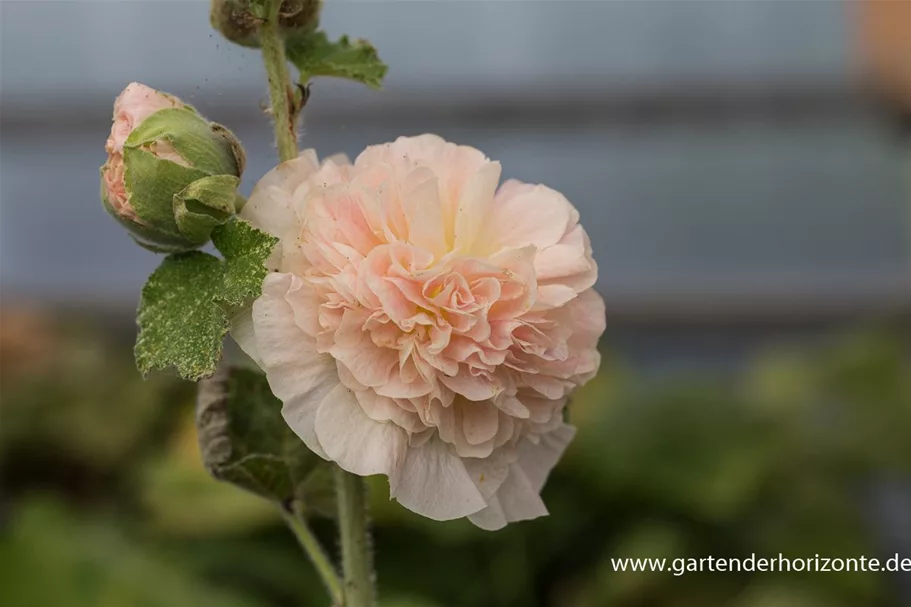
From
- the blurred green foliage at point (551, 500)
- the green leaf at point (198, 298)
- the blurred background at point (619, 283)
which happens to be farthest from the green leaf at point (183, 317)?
the blurred background at point (619, 283)

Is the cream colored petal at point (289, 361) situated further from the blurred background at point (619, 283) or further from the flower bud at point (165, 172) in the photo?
the blurred background at point (619, 283)

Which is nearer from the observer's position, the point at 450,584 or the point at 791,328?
the point at 450,584

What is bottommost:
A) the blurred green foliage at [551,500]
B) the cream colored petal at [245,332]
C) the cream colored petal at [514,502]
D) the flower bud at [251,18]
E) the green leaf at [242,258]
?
the cream colored petal at [514,502]

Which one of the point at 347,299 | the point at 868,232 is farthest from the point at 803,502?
the point at 347,299

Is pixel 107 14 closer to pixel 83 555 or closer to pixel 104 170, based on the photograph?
pixel 83 555

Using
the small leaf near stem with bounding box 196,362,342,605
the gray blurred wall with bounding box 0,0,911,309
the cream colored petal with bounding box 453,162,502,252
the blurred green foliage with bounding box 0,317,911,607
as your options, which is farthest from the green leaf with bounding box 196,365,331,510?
the gray blurred wall with bounding box 0,0,911,309

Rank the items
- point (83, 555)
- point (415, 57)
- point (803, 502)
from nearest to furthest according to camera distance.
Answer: point (83, 555), point (803, 502), point (415, 57)
